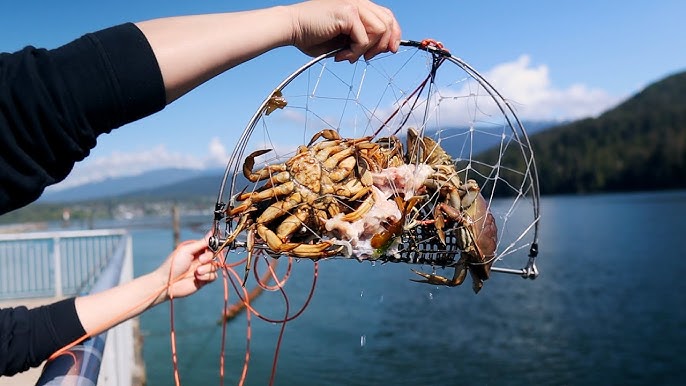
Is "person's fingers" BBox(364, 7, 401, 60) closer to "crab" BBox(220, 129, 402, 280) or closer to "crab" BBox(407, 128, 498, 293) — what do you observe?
"crab" BBox(220, 129, 402, 280)

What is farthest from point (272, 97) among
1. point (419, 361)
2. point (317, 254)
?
point (419, 361)

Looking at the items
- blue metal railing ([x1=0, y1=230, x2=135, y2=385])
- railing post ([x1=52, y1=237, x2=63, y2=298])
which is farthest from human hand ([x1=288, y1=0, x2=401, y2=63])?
railing post ([x1=52, y1=237, x2=63, y2=298])

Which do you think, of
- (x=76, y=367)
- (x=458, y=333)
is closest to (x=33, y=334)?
(x=76, y=367)

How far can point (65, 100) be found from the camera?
0.78 meters

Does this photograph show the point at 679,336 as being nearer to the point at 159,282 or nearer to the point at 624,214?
the point at 159,282

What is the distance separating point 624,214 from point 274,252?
2616 inches

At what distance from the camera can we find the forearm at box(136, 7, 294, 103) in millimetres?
864

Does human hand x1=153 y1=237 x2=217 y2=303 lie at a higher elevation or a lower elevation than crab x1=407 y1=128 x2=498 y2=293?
lower

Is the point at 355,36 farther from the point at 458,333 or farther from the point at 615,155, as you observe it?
the point at 615,155

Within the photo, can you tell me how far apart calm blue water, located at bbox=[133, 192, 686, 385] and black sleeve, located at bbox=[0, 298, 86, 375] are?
564cm

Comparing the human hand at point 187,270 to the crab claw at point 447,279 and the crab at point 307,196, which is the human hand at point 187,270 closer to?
the crab at point 307,196

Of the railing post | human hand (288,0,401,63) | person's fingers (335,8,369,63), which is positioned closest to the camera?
human hand (288,0,401,63)

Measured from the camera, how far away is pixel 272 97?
2164 millimetres

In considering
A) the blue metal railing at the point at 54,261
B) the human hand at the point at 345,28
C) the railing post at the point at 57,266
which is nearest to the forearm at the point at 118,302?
the human hand at the point at 345,28
